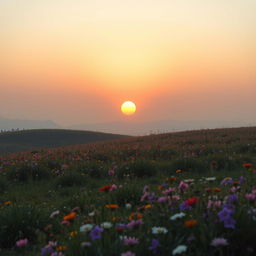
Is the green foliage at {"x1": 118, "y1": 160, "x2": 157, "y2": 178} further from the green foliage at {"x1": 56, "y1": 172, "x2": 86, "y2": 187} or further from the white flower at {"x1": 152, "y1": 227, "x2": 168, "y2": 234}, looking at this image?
the white flower at {"x1": 152, "y1": 227, "x2": 168, "y2": 234}

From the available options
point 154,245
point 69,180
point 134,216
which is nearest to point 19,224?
point 134,216

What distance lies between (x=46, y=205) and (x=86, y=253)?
3.96 meters

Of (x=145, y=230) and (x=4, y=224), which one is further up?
(x=145, y=230)

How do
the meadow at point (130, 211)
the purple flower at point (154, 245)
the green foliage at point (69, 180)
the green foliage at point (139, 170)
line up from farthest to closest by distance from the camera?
the green foliage at point (139, 170) → the green foliage at point (69, 180) → the meadow at point (130, 211) → the purple flower at point (154, 245)

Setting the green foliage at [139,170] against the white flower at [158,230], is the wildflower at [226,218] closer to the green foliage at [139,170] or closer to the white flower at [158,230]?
the white flower at [158,230]

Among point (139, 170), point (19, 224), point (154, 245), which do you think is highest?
point (154, 245)

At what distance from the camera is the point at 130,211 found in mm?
4926

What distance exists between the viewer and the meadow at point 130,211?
276cm

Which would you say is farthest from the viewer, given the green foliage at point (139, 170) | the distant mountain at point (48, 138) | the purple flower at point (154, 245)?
the distant mountain at point (48, 138)

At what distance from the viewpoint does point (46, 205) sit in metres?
6.52

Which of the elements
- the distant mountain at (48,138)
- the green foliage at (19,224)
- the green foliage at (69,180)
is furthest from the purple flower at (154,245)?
the distant mountain at (48,138)

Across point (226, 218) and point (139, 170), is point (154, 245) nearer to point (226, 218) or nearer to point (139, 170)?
point (226, 218)

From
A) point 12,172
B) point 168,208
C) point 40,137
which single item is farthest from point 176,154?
point 40,137

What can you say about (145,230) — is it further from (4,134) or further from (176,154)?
(4,134)
